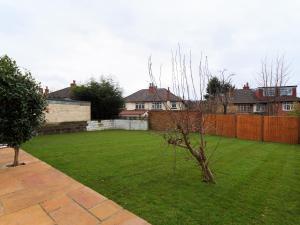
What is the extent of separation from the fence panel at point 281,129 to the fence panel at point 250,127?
0.36 metres

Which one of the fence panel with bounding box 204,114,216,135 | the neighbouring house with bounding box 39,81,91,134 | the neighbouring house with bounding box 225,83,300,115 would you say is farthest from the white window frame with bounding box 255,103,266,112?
the neighbouring house with bounding box 39,81,91,134

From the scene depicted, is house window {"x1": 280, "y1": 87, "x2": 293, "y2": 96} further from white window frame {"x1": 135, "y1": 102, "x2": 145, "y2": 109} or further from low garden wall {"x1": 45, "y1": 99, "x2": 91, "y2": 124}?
low garden wall {"x1": 45, "y1": 99, "x2": 91, "y2": 124}

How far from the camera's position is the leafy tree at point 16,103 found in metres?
5.73

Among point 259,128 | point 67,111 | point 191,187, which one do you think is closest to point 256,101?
point 259,128

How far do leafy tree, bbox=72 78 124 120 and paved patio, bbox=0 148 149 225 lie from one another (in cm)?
1575

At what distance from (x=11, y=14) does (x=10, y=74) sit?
4.45 metres

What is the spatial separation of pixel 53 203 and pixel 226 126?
1446cm

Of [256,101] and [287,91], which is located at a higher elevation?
[287,91]

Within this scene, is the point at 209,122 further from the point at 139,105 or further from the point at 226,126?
the point at 139,105

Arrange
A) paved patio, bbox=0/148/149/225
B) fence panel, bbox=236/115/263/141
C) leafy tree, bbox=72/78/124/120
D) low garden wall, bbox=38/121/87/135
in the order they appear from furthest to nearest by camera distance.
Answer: leafy tree, bbox=72/78/124/120, low garden wall, bbox=38/121/87/135, fence panel, bbox=236/115/263/141, paved patio, bbox=0/148/149/225

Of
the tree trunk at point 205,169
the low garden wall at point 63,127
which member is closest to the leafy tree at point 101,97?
the low garden wall at point 63,127

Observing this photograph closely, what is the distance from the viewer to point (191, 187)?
470 centimetres

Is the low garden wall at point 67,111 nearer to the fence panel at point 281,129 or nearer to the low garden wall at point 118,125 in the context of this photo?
the low garden wall at point 118,125

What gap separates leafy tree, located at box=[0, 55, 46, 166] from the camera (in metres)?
5.73
